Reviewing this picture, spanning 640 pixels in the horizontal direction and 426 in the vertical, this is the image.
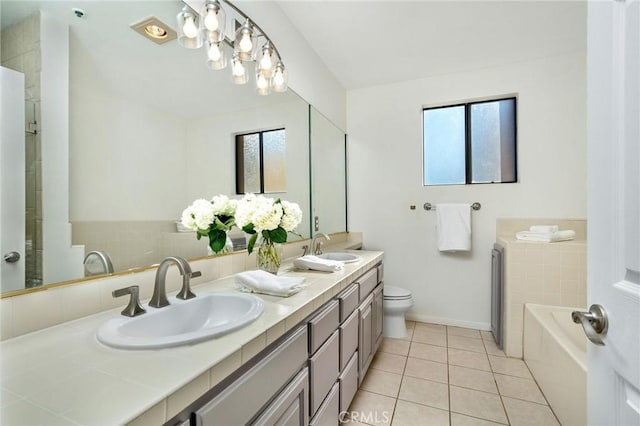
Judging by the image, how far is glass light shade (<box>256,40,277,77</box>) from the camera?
1.73 meters

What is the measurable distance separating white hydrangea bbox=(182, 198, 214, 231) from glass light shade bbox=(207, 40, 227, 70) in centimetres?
70

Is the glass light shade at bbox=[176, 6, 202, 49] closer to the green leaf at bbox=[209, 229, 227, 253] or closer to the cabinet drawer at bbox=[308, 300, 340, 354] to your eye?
the green leaf at bbox=[209, 229, 227, 253]

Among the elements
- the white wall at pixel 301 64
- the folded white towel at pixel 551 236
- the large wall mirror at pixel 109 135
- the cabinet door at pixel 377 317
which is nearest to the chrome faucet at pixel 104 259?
the large wall mirror at pixel 109 135

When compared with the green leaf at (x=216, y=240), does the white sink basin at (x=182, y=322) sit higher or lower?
lower

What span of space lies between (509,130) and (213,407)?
320cm

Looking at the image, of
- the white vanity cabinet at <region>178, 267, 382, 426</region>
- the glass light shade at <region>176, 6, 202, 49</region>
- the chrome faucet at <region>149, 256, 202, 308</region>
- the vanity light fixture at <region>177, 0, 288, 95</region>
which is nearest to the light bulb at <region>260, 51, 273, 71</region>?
the vanity light fixture at <region>177, 0, 288, 95</region>

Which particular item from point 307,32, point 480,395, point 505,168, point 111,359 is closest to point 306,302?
point 111,359

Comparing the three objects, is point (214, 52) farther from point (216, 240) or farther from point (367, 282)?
point (367, 282)

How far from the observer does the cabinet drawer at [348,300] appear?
Answer: 4.82 feet

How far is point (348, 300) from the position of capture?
5.12 feet

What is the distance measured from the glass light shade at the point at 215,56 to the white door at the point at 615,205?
4.53 feet

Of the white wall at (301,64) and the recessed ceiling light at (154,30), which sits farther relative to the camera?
the white wall at (301,64)

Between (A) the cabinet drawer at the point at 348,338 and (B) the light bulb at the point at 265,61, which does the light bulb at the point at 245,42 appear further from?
(A) the cabinet drawer at the point at 348,338

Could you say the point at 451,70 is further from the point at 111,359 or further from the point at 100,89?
the point at 111,359
